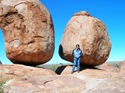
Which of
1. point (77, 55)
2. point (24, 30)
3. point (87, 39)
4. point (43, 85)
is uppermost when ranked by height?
point (24, 30)

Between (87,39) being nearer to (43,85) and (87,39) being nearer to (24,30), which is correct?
(24,30)

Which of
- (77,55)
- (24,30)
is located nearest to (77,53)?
(77,55)

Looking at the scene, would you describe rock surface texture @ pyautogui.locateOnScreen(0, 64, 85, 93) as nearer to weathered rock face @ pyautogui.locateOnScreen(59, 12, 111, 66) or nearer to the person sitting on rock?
the person sitting on rock

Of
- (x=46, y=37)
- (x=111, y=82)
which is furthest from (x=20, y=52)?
(x=111, y=82)

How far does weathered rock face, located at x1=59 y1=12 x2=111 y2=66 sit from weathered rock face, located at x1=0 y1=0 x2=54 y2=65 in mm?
1709

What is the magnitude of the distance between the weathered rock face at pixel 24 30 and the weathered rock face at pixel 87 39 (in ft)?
5.61

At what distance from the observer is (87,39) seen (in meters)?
13.4

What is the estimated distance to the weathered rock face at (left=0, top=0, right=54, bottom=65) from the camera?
39.9 feet

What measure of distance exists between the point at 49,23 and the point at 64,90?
4.96 m

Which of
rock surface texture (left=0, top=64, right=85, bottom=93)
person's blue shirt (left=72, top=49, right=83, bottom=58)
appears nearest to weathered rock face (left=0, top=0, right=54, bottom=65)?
person's blue shirt (left=72, top=49, right=83, bottom=58)

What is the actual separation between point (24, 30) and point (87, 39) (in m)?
3.19

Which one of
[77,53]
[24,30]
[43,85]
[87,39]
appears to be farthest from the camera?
[87,39]

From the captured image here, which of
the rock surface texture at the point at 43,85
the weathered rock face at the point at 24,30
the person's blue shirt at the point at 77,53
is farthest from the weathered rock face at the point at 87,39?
the rock surface texture at the point at 43,85

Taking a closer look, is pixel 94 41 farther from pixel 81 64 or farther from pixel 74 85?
pixel 74 85
